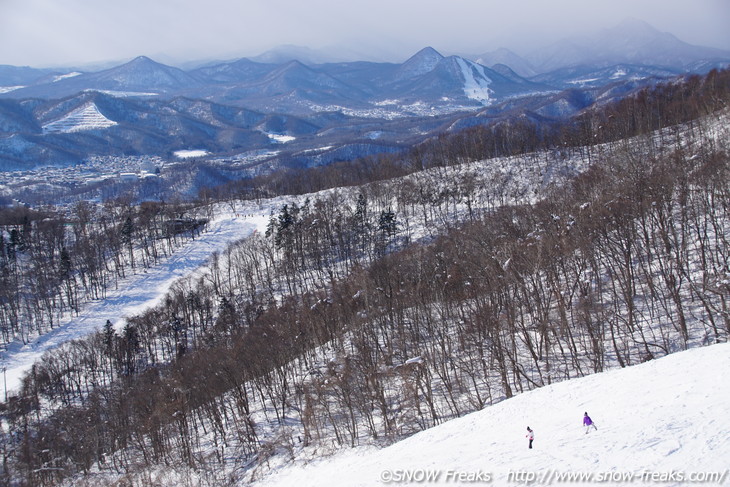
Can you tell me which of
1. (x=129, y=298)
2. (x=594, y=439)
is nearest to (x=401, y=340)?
(x=594, y=439)

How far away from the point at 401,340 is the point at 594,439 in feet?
60.2

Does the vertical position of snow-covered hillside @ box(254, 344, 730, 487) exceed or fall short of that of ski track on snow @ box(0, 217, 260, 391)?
it exceeds it

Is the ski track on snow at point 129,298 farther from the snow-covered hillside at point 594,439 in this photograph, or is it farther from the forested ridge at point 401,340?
the snow-covered hillside at point 594,439

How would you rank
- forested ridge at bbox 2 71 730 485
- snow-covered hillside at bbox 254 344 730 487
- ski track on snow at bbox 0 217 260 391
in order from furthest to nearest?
ski track on snow at bbox 0 217 260 391
forested ridge at bbox 2 71 730 485
snow-covered hillside at bbox 254 344 730 487

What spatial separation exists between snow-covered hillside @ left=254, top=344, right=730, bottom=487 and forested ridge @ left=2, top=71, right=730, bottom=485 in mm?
4394

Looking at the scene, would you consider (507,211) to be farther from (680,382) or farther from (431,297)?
(680,382)

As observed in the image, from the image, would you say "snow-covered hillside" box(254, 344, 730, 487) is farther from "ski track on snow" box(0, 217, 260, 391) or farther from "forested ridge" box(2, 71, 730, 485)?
"ski track on snow" box(0, 217, 260, 391)

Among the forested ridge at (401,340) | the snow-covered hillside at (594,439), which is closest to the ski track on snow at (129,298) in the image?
the forested ridge at (401,340)

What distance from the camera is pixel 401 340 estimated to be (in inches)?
1221

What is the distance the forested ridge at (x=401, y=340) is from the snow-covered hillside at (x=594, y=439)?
4394 mm

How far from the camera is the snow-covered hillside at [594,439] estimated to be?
1142 centimetres

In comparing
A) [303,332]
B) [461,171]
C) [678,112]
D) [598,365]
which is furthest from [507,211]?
[678,112]

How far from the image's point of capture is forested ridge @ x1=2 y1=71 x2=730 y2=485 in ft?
80.0

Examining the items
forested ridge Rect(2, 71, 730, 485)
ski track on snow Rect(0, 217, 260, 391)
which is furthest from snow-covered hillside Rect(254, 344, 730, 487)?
ski track on snow Rect(0, 217, 260, 391)
